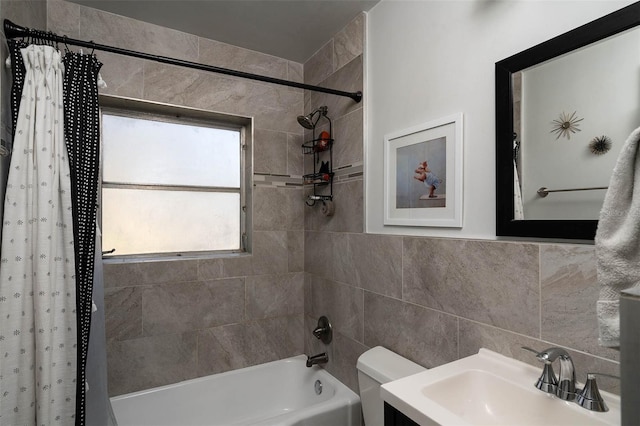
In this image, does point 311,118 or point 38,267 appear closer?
point 38,267

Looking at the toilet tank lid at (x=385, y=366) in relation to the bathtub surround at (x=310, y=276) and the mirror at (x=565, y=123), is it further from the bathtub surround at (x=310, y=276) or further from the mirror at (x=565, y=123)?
the mirror at (x=565, y=123)

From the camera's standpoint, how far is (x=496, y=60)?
1215mm

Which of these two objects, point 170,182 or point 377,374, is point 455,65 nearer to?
point 377,374

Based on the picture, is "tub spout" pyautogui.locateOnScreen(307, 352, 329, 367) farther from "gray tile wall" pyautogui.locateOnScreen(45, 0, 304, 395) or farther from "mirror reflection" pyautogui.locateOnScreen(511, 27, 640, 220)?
"mirror reflection" pyautogui.locateOnScreen(511, 27, 640, 220)

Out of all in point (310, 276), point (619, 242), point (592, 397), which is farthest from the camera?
point (310, 276)

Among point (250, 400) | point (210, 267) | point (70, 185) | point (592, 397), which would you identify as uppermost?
point (70, 185)

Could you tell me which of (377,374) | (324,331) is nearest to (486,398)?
(377,374)

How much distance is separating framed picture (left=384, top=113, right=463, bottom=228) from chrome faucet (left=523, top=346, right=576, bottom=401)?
0.54 m

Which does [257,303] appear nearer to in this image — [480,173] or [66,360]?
[66,360]

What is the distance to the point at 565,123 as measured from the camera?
103 centimetres

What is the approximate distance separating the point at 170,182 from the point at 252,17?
44.4 inches

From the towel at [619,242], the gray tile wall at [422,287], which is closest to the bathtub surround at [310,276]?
the gray tile wall at [422,287]

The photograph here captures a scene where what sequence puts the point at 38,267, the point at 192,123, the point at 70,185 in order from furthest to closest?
the point at 192,123, the point at 70,185, the point at 38,267

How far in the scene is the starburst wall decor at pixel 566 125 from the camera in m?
1.01
